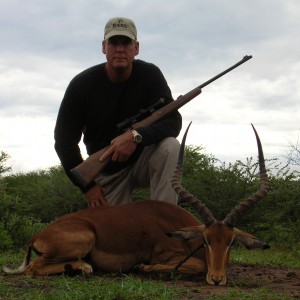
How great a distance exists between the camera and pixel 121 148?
646 cm

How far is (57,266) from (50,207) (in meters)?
12.4

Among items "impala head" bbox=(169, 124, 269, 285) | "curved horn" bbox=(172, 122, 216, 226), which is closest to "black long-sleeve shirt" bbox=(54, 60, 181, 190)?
"curved horn" bbox=(172, 122, 216, 226)

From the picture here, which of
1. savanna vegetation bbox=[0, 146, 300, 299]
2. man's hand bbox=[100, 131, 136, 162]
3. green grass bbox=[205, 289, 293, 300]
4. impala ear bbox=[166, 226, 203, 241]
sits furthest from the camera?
savanna vegetation bbox=[0, 146, 300, 299]

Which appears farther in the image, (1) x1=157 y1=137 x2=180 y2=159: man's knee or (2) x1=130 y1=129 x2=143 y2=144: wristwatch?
(1) x1=157 y1=137 x2=180 y2=159: man's knee

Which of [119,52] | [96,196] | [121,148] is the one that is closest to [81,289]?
[121,148]

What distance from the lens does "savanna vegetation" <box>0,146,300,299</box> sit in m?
12.0

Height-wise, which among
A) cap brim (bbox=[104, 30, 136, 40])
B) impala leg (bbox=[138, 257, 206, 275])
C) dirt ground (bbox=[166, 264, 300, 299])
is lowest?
dirt ground (bbox=[166, 264, 300, 299])

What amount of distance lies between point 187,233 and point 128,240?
630mm

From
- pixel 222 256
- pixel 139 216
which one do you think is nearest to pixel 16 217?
pixel 139 216

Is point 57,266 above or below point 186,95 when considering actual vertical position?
Result: below

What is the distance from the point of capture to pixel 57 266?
5824mm

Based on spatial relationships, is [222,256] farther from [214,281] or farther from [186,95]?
[186,95]

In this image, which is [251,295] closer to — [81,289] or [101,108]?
[81,289]

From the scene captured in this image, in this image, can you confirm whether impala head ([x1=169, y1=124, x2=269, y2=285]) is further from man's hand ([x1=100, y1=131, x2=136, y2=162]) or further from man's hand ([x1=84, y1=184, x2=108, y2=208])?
man's hand ([x1=84, y1=184, x2=108, y2=208])
